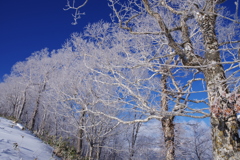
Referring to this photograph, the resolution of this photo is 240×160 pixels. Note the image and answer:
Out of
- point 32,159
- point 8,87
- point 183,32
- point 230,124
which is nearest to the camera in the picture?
point 230,124

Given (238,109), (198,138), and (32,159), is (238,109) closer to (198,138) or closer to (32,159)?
(32,159)

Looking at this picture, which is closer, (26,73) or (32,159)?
(32,159)

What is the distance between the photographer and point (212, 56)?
239cm

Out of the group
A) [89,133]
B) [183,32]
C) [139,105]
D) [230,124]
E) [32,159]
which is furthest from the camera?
[89,133]

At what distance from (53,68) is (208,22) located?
708 inches

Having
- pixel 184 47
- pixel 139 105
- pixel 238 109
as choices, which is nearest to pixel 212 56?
pixel 184 47

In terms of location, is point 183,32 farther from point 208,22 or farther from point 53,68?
point 53,68

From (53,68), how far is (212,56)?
18.2 meters

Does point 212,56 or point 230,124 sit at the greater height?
point 212,56

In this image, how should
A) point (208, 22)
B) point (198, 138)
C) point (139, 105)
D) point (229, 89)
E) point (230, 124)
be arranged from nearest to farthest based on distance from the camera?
point (230, 124)
point (229, 89)
point (139, 105)
point (208, 22)
point (198, 138)

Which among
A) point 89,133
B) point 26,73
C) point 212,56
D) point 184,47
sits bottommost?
point 89,133

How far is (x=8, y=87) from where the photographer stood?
2636cm

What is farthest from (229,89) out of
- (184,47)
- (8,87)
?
(8,87)

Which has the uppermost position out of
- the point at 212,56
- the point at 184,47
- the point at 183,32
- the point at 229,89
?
the point at 183,32
